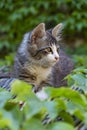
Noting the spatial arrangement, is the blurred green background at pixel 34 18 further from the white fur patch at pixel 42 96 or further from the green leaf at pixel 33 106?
the green leaf at pixel 33 106

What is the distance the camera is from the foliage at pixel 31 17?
6473mm

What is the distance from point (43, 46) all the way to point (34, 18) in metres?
3.12

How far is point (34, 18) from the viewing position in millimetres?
6969

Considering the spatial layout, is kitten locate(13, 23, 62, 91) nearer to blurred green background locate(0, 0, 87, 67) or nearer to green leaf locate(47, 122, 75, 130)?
green leaf locate(47, 122, 75, 130)

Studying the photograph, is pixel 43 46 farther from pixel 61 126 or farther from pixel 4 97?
pixel 61 126

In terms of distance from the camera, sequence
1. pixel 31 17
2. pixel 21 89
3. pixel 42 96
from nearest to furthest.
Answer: pixel 21 89 < pixel 42 96 < pixel 31 17

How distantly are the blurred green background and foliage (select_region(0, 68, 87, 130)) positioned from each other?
434 cm

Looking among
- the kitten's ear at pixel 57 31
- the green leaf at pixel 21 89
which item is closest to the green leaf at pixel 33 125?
the green leaf at pixel 21 89

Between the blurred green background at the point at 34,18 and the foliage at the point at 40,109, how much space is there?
4.34m

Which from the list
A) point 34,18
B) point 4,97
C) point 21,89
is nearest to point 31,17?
point 34,18

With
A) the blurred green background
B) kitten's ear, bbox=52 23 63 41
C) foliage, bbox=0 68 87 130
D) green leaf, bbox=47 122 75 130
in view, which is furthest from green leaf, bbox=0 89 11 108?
the blurred green background

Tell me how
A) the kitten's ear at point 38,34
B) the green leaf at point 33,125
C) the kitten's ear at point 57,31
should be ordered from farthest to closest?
the kitten's ear at point 57,31, the kitten's ear at point 38,34, the green leaf at point 33,125

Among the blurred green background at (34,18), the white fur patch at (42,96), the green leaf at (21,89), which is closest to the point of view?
the green leaf at (21,89)

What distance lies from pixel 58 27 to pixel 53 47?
20 centimetres
